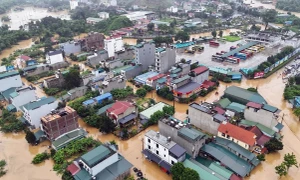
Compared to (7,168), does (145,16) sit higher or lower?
higher

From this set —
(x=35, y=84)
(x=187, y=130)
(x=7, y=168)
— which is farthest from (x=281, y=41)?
(x=7, y=168)

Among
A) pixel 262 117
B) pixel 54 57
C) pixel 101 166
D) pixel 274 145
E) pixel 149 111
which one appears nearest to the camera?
pixel 101 166

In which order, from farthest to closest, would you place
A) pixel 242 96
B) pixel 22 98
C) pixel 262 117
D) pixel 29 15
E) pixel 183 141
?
pixel 29 15 → pixel 242 96 → pixel 22 98 → pixel 262 117 → pixel 183 141

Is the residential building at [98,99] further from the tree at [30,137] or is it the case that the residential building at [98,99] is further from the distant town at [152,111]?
the tree at [30,137]

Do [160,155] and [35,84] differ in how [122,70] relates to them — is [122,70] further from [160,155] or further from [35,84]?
[160,155]

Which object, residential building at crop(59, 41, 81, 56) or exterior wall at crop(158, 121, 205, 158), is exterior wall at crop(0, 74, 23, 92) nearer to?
residential building at crop(59, 41, 81, 56)

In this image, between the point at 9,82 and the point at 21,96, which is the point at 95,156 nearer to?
the point at 21,96

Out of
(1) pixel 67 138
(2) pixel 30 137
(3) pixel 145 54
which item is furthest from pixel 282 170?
(3) pixel 145 54

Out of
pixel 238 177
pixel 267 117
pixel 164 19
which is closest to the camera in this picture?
pixel 238 177
